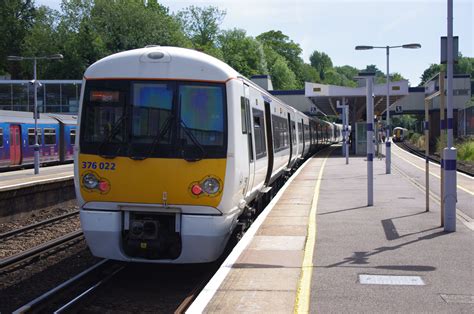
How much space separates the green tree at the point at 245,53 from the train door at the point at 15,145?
63.0 m

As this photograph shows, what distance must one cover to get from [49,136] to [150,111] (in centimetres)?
2572

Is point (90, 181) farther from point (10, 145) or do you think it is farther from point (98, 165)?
point (10, 145)

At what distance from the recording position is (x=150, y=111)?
798 centimetres

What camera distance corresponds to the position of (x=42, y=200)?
18.0m

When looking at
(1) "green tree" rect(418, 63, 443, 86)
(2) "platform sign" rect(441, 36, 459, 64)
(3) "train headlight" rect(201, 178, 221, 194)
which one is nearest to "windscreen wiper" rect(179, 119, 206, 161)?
(3) "train headlight" rect(201, 178, 221, 194)

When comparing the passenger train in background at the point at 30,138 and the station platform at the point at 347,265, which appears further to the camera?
the passenger train in background at the point at 30,138

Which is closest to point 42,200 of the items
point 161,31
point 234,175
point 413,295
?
point 234,175

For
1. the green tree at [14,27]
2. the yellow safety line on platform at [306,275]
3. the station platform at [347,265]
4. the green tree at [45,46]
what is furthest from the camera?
the green tree at [14,27]

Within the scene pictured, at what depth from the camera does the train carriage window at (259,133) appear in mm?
10484

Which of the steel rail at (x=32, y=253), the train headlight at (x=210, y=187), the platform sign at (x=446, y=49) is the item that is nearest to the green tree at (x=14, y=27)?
the steel rail at (x=32, y=253)

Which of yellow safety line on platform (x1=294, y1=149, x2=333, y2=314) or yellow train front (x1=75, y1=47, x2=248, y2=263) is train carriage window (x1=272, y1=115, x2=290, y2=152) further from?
yellow train front (x1=75, y1=47, x2=248, y2=263)

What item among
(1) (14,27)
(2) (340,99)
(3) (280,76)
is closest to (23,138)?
(2) (340,99)

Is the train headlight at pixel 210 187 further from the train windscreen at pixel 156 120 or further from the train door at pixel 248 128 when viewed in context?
the train door at pixel 248 128

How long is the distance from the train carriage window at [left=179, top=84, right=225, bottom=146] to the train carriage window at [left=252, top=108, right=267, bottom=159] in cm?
239
